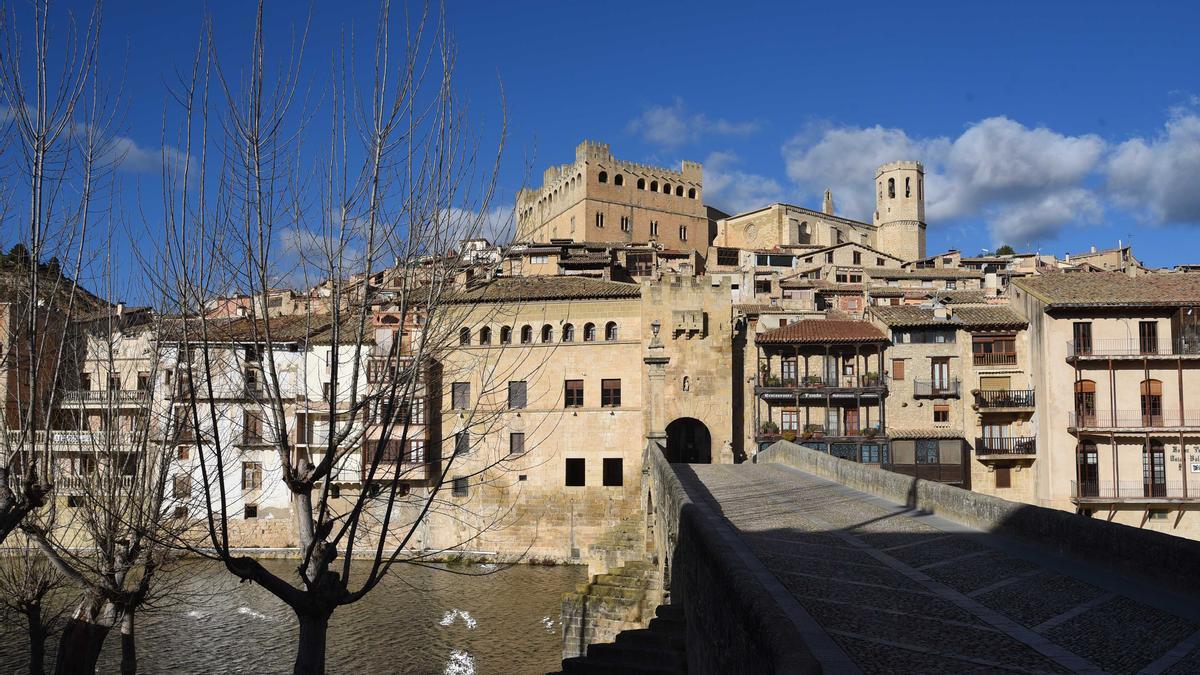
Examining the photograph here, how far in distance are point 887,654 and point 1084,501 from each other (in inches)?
1356

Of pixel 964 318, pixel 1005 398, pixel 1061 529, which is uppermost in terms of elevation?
pixel 964 318

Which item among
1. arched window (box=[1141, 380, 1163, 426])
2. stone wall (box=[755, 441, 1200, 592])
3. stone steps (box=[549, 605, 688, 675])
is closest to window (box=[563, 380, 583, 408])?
stone wall (box=[755, 441, 1200, 592])

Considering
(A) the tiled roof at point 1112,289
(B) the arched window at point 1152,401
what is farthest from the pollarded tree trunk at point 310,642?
(B) the arched window at point 1152,401

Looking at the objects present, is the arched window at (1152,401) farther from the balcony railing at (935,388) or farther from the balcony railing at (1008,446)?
the balcony railing at (935,388)

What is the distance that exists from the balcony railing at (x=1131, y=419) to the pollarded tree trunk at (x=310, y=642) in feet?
118

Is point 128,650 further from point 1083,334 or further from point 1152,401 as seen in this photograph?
point 1152,401

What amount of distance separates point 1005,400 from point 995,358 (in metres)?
2.00

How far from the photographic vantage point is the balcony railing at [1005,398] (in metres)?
39.0

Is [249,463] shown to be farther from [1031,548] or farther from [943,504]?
[1031,548]

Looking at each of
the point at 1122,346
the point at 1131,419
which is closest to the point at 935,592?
the point at 1131,419

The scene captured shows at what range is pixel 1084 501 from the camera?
36.3m

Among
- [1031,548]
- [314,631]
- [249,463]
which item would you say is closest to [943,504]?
[1031,548]

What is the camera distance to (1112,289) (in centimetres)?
3878

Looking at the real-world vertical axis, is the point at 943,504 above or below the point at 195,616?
above
